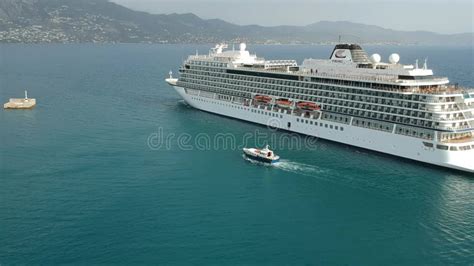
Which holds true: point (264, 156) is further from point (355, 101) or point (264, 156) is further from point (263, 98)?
point (263, 98)

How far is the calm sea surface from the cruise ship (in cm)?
212

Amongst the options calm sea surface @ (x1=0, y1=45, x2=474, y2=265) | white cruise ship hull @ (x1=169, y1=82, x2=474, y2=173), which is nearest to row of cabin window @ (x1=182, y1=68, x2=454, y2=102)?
white cruise ship hull @ (x1=169, y1=82, x2=474, y2=173)

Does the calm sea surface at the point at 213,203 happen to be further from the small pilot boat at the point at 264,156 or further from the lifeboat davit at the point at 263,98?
the lifeboat davit at the point at 263,98

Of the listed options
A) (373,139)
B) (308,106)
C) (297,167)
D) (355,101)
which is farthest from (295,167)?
(308,106)

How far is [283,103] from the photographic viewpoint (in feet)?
218

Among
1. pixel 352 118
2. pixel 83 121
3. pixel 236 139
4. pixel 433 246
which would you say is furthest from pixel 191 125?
pixel 433 246

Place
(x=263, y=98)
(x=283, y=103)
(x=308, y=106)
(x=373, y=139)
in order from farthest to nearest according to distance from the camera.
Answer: (x=263, y=98)
(x=283, y=103)
(x=308, y=106)
(x=373, y=139)

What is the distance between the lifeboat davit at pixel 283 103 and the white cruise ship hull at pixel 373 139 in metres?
1.33

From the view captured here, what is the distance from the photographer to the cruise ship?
163ft

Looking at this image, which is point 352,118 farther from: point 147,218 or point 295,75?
point 147,218

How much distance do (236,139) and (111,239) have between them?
3146 centimetres

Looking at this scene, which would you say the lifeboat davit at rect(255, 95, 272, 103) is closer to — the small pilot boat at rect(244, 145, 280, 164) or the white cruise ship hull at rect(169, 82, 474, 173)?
the white cruise ship hull at rect(169, 82, 474, 173)

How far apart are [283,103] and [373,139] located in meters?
15.8

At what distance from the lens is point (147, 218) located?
1454 inches
